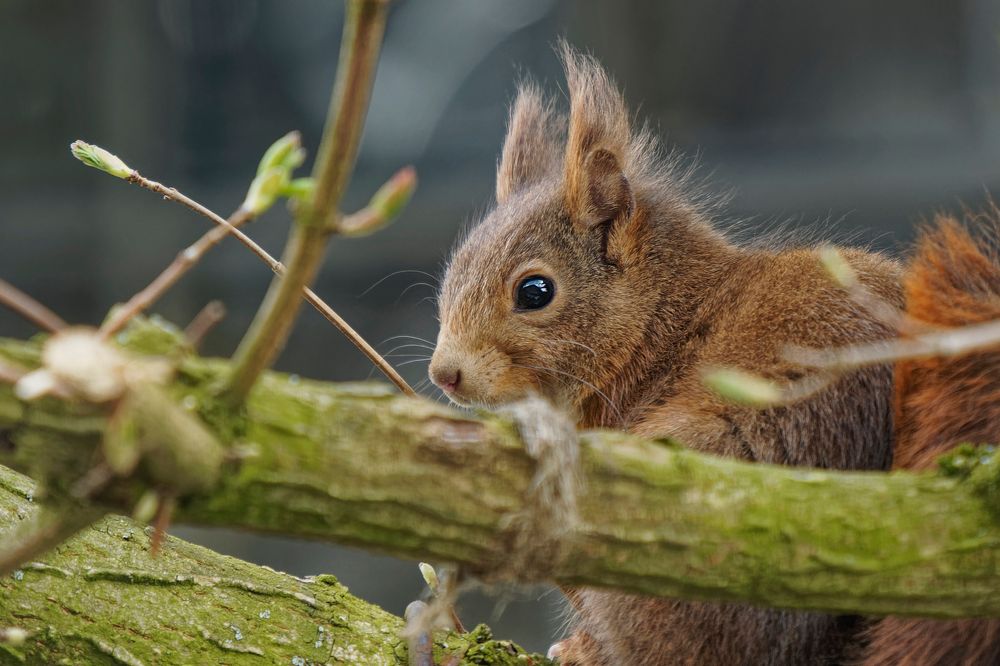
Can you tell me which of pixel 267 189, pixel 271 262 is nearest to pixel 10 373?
pixel 267 189

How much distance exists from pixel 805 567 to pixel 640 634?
0.48 m

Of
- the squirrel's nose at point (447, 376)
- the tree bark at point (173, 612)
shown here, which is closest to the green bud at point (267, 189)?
the tree bark at point (173, 612)

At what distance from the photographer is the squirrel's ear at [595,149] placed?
162cm

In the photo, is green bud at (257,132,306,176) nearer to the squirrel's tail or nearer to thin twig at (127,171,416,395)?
thin twig at (127,171,416,395)

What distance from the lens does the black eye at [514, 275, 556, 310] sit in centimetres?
164

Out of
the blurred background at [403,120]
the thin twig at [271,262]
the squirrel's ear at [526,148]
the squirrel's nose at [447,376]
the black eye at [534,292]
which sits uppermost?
the blurred background at [403,120]

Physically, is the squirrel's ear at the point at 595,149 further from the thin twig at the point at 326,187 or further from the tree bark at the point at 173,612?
the thin twig at the point at 326,187

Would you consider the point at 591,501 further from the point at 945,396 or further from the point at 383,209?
the point at 945,396

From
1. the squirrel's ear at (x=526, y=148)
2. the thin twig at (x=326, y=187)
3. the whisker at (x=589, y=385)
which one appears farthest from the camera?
the squirrel's ear at (x=526, y=148)

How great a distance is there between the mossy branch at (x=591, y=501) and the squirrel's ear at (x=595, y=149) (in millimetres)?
871

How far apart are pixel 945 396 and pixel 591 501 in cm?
48

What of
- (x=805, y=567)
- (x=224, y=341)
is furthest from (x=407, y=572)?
(x=805, y=567)

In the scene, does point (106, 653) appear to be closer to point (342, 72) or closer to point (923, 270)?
point (342, 72)

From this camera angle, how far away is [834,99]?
3.47 m
